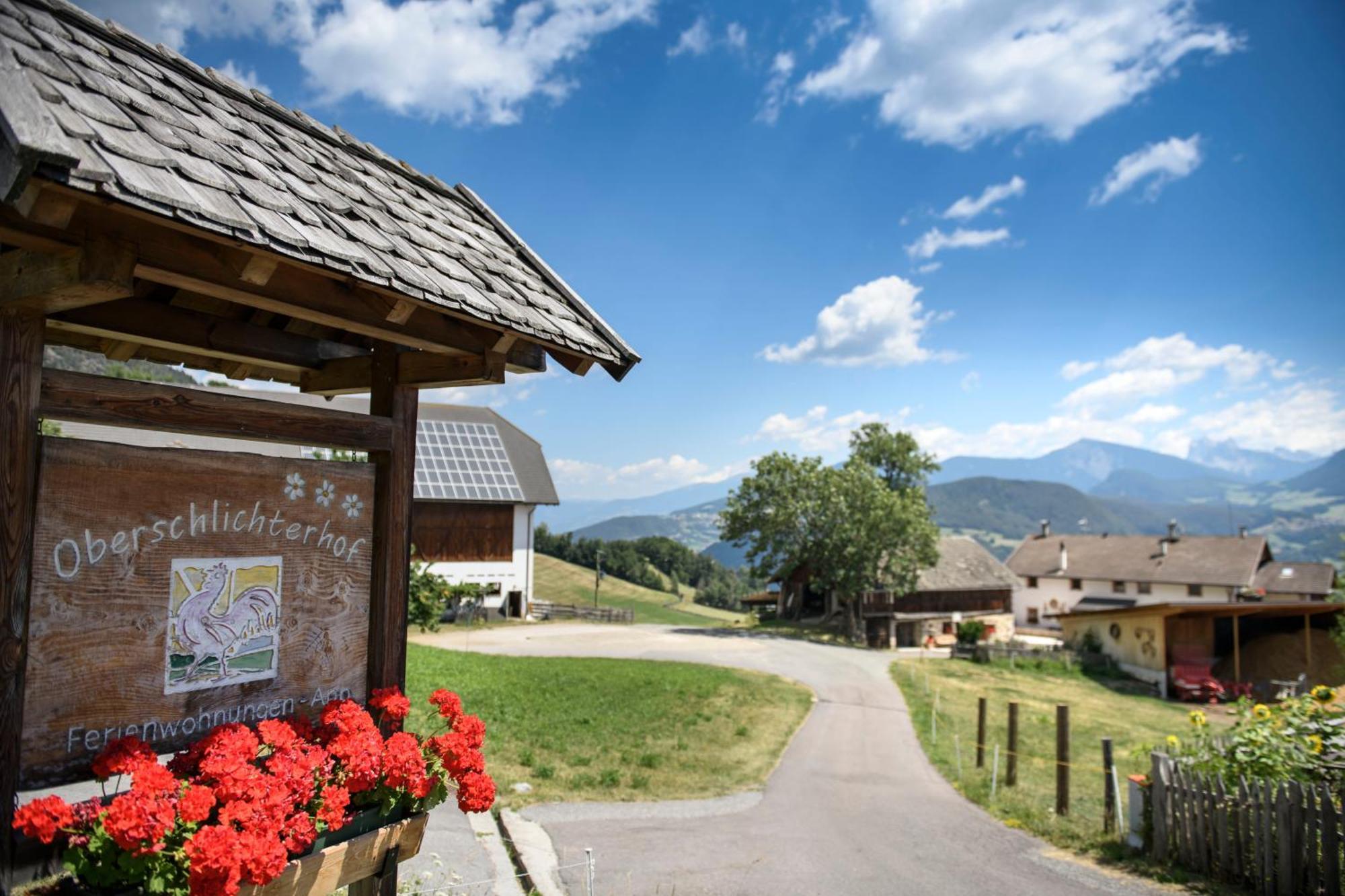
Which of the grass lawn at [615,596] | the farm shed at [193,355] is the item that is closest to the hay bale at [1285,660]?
the grass lawn at [615,596]

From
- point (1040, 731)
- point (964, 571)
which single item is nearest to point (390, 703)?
point (1040, 731)

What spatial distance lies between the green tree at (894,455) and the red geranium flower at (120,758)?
5887 cm

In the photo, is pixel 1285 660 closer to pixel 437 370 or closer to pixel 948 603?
pixel 948 603

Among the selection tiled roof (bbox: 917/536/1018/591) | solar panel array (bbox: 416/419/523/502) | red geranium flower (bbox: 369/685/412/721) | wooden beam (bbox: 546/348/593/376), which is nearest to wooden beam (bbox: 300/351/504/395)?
wooden beam (bbox: 546/348/593/376)

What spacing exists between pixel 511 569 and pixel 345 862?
109ft

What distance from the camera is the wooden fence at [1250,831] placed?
A: 7.54 meters

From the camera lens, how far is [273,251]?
3066 mm

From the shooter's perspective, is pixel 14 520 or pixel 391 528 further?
pixel 391 528

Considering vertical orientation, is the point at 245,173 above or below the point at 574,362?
above

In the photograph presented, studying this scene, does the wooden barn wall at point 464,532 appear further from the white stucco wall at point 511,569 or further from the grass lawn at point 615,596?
the grass lawn at point 615,596

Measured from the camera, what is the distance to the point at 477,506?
35.2 meters

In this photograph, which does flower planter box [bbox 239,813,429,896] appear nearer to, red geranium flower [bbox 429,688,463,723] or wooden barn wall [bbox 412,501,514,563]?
red geranium flower [bbox 429,688,463,723]

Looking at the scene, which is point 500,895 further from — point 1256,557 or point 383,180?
point 1256,557

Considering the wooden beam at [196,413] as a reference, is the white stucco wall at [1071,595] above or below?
below
